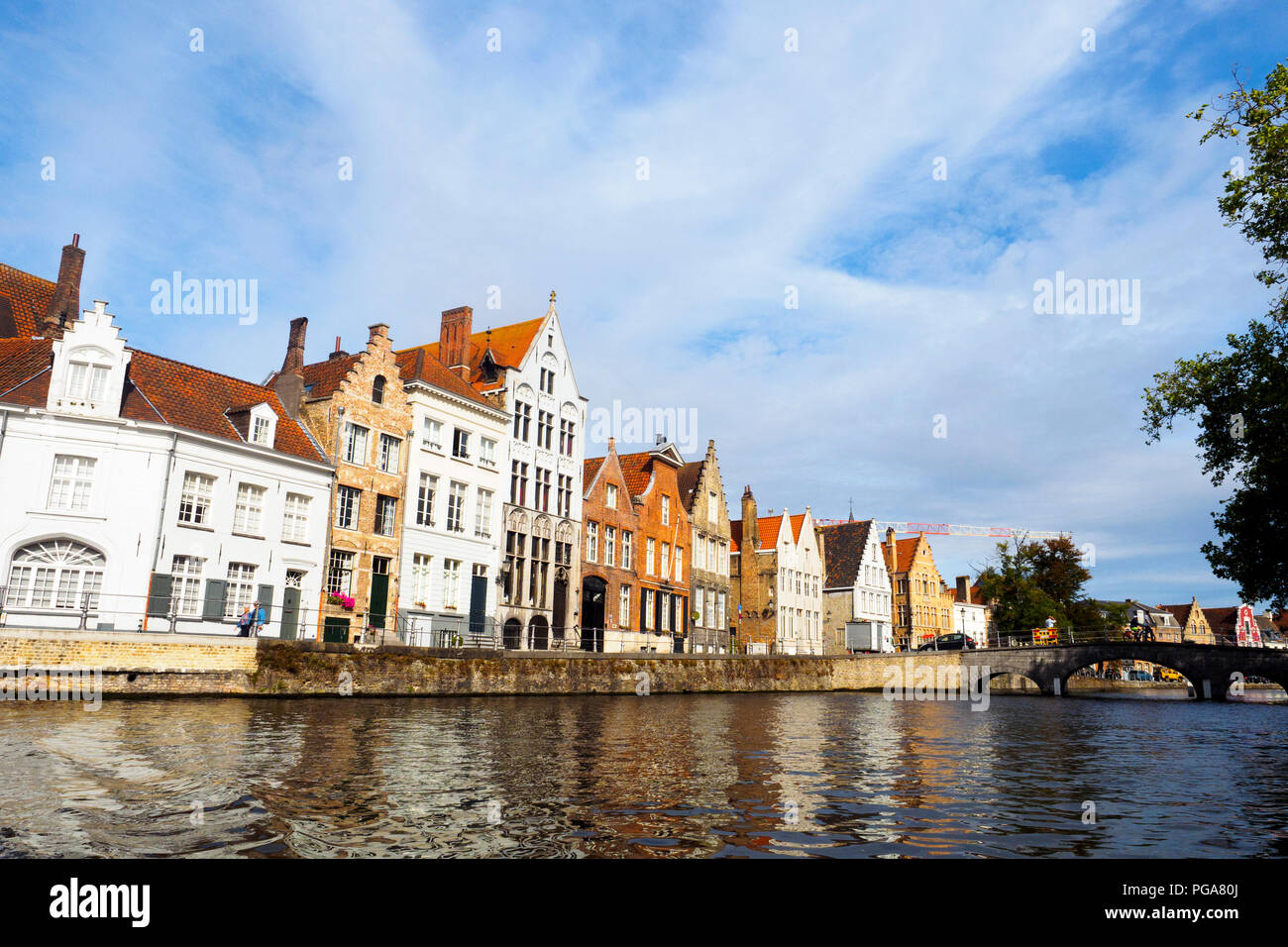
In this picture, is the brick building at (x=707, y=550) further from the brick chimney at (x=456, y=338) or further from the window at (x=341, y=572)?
the window at (x=341, y=572)

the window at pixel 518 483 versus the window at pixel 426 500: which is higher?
A: the window at pixel 518 483

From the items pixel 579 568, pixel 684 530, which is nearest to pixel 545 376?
pixel 579 568

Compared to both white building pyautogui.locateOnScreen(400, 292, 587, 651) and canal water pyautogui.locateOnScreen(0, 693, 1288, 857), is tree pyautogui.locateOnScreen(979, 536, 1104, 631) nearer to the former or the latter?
white building pyautogui.locateOnScreen(400, 292, 587, 651)

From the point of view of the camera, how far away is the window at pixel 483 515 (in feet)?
133

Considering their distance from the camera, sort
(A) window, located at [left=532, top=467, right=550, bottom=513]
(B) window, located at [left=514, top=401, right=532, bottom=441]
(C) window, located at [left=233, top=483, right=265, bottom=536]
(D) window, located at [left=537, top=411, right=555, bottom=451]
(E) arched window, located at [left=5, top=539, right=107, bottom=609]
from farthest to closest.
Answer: (D) window, located at [left=537, top=411, right=555, bottom=451]
(A) window, located at [left=532, top=467, right=550, bottom=513]
(B) window, located at [left=514, top=401, right=532, bottom=441]
(C) window, located at [left=233, top=483, right=265, bottom=536]
(E) arched window, located at [left=5, top=539, right=107, bottom=609]

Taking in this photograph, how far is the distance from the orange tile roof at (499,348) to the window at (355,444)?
7047 mm

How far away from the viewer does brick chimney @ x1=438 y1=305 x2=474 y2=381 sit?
43.6 meters

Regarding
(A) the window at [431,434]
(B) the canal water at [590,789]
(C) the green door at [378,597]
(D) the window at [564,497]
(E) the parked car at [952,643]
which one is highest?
(A) the window at [431,434]

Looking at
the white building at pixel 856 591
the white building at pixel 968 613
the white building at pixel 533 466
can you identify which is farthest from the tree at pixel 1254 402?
the white building at pixel 968 613

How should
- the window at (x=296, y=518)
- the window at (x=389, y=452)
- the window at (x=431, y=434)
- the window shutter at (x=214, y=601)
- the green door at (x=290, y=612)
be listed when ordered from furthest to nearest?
the window at (x=431, y=434) → the window at (x=389, y=452) → the window at (x=296, y=518) → the green door at (x=290, y=612) → the window shutter at (x=214, y=601)

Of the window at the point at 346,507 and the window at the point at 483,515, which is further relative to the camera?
the window at the point at 483,515

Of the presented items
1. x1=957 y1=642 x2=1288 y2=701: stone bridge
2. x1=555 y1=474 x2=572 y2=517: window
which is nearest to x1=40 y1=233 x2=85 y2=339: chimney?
x1=555 y1=474 x2=572 y2=517: window

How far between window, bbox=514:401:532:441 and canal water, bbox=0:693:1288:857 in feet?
81.9

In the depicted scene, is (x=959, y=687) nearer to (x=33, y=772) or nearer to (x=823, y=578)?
(x=823, y=578)
